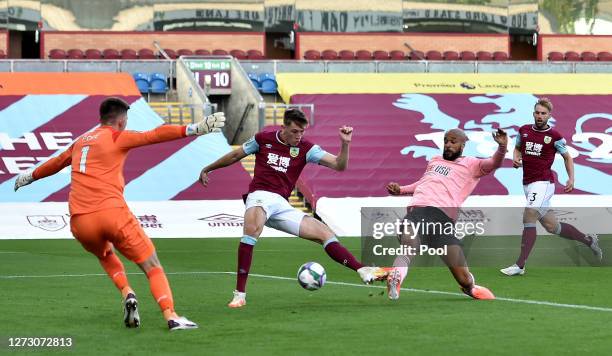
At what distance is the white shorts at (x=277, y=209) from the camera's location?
13.0m

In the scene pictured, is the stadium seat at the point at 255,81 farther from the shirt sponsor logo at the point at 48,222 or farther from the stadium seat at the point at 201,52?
the shirt sponsor logo at the point at 48,222

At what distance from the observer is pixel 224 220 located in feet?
84.5

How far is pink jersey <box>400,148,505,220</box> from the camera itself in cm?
1329

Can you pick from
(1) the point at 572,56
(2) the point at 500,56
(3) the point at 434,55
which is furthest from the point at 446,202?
(1) the point at 572,56

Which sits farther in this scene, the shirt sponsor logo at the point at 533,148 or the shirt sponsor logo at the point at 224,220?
the shirt sponsor logo at the point at 224,220

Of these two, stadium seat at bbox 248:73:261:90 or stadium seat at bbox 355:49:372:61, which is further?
stadium seat at bbox 355:49:372:61

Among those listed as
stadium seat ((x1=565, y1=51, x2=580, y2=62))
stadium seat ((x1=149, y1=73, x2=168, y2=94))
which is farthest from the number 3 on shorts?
stadium seat ((x1=565, y1=51, x2=580, y2=62))

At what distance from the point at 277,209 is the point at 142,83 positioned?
76.6ft

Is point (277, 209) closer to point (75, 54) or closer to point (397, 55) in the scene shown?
point (75, 54)

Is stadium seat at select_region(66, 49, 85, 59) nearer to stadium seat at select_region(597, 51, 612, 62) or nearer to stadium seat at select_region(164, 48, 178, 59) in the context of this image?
stadium seat at select_region(164, 48, 178, 59)

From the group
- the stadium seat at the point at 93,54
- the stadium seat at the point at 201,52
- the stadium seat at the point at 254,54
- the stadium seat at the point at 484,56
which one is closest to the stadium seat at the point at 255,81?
the stadium seat at the point at 201,52

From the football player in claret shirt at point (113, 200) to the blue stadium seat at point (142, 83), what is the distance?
25.0 metres

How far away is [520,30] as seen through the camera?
4734 cm

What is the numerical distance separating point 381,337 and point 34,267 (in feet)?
30.5
